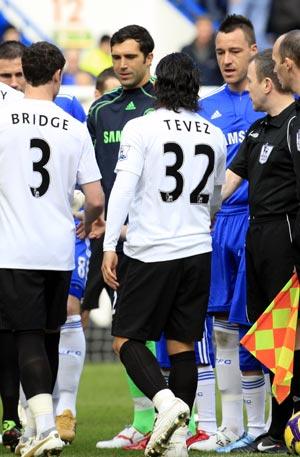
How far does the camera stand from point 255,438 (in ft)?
28.4

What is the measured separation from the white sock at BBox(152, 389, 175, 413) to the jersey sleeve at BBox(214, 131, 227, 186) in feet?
4.38

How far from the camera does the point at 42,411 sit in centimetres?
768

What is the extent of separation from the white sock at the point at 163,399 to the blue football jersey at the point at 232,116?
6.42 feet

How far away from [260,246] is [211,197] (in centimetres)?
43

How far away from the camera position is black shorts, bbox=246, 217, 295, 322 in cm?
813

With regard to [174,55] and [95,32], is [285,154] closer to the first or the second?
[174,55]

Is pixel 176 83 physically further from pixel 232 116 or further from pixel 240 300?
pixel 240 300

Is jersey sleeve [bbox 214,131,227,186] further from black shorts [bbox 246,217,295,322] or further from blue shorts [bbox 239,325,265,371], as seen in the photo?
blue shorts [bbox 239,325,265,371]

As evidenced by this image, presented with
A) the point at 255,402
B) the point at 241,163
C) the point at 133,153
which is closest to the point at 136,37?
the point at 241,163

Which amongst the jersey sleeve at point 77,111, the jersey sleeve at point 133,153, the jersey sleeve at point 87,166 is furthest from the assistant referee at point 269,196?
the jersey sleeve at point 77,111

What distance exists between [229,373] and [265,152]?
5.66ft


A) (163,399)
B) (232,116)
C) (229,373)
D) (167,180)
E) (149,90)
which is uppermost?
(149,90)

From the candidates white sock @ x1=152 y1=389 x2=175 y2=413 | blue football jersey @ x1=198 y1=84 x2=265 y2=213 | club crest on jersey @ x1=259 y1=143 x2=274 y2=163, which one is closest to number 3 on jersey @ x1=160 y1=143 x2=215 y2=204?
club crest on jersey @ x1=259 y1=143 x2=274 y2=163

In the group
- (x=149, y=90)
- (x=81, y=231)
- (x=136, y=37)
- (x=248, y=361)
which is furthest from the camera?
(x=149, y=90)
